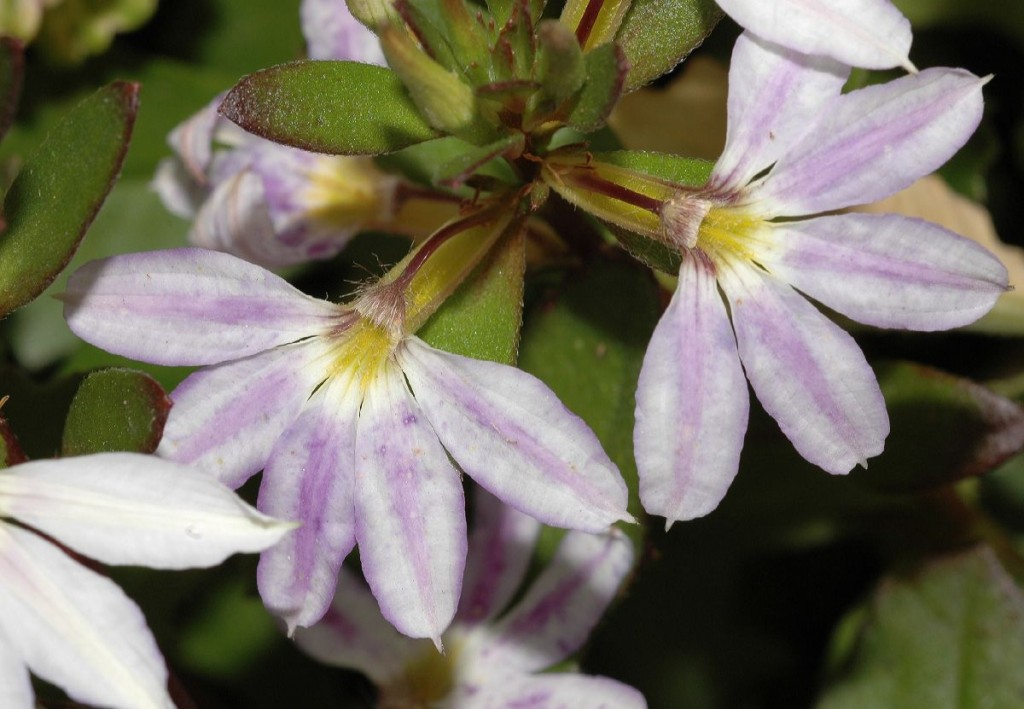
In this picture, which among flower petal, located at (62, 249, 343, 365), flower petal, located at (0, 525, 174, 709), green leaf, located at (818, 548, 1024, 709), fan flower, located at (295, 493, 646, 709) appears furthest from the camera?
green leaf, located at (818, 548, 1024, 709)

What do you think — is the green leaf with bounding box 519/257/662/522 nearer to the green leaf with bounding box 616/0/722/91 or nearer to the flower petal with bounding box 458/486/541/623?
the flower petal with bounding box 458/486/541/623

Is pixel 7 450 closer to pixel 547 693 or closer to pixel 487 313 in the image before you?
pixel 487 313

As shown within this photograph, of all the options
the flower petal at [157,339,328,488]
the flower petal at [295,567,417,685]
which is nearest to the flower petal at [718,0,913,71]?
the flower petal at [157,339,328,488]

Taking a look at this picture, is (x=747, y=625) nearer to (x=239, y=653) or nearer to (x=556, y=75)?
(x=239, y=653)

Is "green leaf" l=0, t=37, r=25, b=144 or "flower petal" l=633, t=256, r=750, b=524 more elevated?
"green leaf" l=0, t=37, r=25, b=144

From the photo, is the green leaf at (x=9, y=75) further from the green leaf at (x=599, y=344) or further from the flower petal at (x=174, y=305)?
the green leaf at (x=599, y=344)

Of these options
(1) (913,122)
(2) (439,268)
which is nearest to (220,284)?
(2) (439,268)

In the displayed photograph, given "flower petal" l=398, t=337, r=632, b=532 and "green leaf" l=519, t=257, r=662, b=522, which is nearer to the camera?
"flower petal" l=398, t=337, r=632, b=532

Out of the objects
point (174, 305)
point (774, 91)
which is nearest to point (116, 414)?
point (174, 305)
